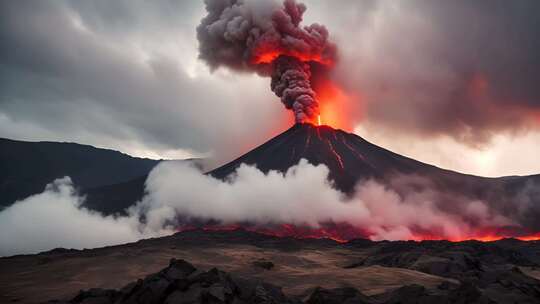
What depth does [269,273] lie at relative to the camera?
46.9 m

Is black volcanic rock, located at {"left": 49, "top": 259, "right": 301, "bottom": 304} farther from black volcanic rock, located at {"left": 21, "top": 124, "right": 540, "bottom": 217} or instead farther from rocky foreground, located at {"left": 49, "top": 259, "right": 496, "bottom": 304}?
black volcanic rock, located at {"left": 21, "top": 124, "right": 540, "bottom": 217}

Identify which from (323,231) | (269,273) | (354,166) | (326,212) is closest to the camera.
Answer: (269,273)

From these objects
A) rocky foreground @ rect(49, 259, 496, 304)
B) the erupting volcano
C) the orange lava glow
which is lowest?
rocky foreground @ rect(49, 259, 496, 304)

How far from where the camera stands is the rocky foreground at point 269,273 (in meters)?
25.4

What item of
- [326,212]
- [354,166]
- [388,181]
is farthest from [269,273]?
[354,166]

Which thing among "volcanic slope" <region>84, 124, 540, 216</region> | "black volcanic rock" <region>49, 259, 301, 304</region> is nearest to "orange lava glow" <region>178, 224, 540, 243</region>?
"volcanic slope" <region>84, 124, 540, 216</region>

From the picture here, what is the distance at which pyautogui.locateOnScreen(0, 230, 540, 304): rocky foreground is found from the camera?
25.4 metres

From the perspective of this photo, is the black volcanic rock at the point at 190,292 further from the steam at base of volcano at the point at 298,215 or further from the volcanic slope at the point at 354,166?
the volcanic slope at the point at 354,166

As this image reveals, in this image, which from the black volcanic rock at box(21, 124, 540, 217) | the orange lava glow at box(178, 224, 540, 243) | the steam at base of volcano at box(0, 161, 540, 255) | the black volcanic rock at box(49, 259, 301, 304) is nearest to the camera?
the black volcanic rock at box(49, 259, 301, 304)

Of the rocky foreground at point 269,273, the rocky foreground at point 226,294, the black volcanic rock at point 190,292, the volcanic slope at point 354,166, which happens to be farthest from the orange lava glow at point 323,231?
Result: the rocky foreground at point 226,294

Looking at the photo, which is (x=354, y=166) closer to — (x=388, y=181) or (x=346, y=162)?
(x=346, y=162)

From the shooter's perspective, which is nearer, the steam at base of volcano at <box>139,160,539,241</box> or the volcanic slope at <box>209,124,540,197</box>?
the steam at base of volcano at <box>139,160,539,241</box>

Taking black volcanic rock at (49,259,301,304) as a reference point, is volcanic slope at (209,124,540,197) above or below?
above

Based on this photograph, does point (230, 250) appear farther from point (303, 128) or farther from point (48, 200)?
point (48, 200)
